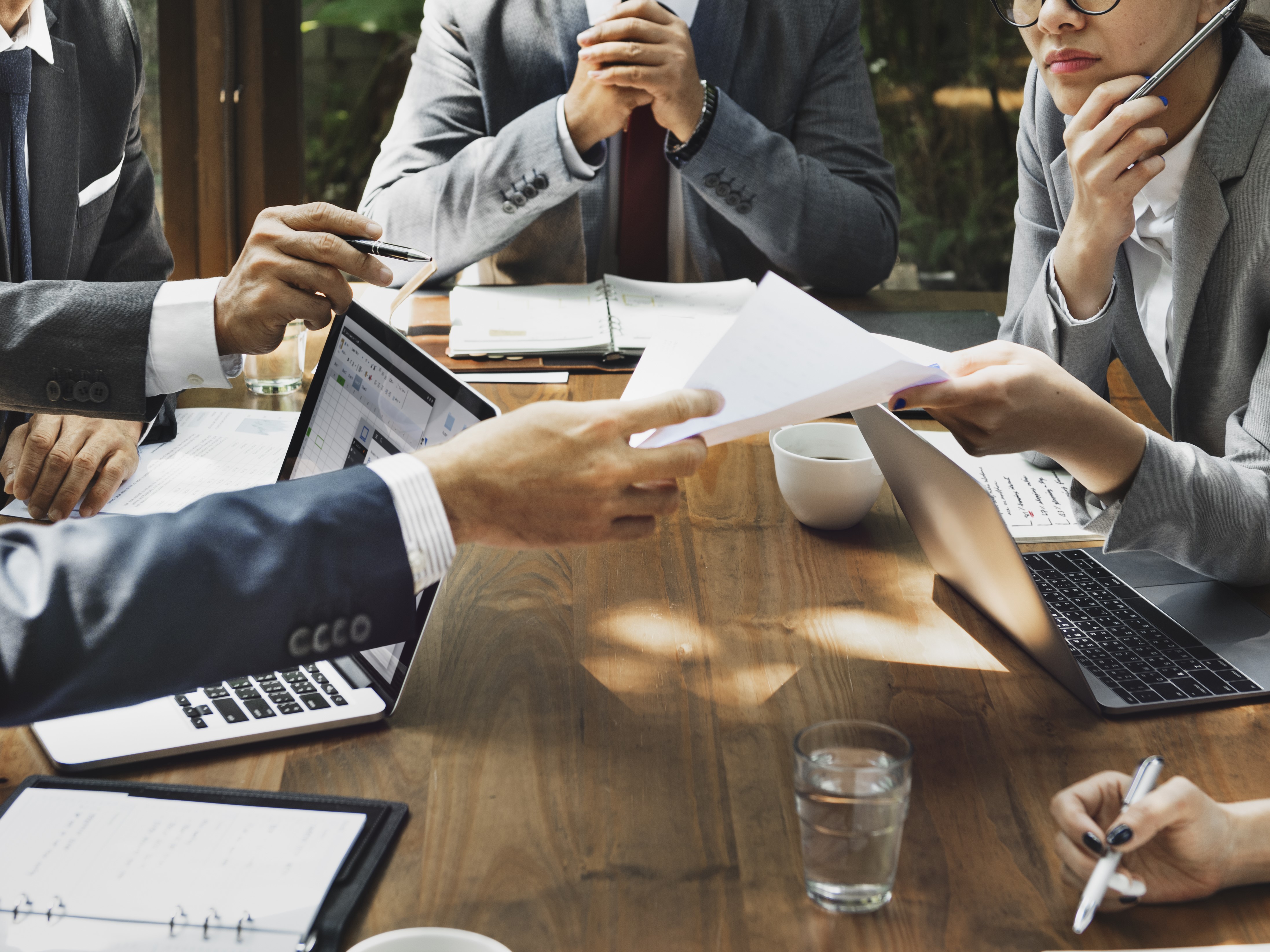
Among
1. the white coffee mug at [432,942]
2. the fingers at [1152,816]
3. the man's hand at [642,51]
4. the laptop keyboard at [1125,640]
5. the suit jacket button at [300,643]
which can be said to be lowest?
the laptop keyboard at [1125,640]

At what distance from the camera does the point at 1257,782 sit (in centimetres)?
82

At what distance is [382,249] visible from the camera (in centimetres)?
112

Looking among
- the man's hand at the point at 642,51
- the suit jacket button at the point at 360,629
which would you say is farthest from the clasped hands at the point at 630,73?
the suit jacket button at the point at 360,629

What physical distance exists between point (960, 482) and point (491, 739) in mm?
434

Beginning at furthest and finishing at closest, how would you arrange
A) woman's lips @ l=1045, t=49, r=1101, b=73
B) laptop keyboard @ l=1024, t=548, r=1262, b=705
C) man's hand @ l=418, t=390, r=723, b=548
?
1. woman's lips @ l=1045, t=49, r=1101, b=73
2. laptop keyboard @ l=1024, t=548, r=1262, b=705
3. man's hand @ l=418, t=390, r=723, b=548

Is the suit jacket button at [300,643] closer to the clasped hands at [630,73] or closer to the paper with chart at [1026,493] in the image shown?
the paper with chart at [1026,493]

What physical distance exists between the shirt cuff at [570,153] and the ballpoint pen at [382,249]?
89 cm

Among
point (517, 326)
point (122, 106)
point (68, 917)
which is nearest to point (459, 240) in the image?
point (517, 326)

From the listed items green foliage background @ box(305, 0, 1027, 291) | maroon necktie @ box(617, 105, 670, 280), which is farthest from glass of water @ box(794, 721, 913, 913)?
green foliage background @ box(305, 0, 1027, 291)

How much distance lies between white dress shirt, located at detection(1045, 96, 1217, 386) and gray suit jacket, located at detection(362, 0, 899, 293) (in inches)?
27.4

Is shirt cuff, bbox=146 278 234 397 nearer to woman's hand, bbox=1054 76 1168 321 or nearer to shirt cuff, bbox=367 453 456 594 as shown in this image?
shirt cuff, bbox=367 453 456 594

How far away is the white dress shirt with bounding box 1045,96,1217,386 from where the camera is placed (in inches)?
52.9

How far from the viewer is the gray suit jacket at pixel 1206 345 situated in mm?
1059

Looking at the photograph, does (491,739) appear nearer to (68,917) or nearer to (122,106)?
(68,917)
